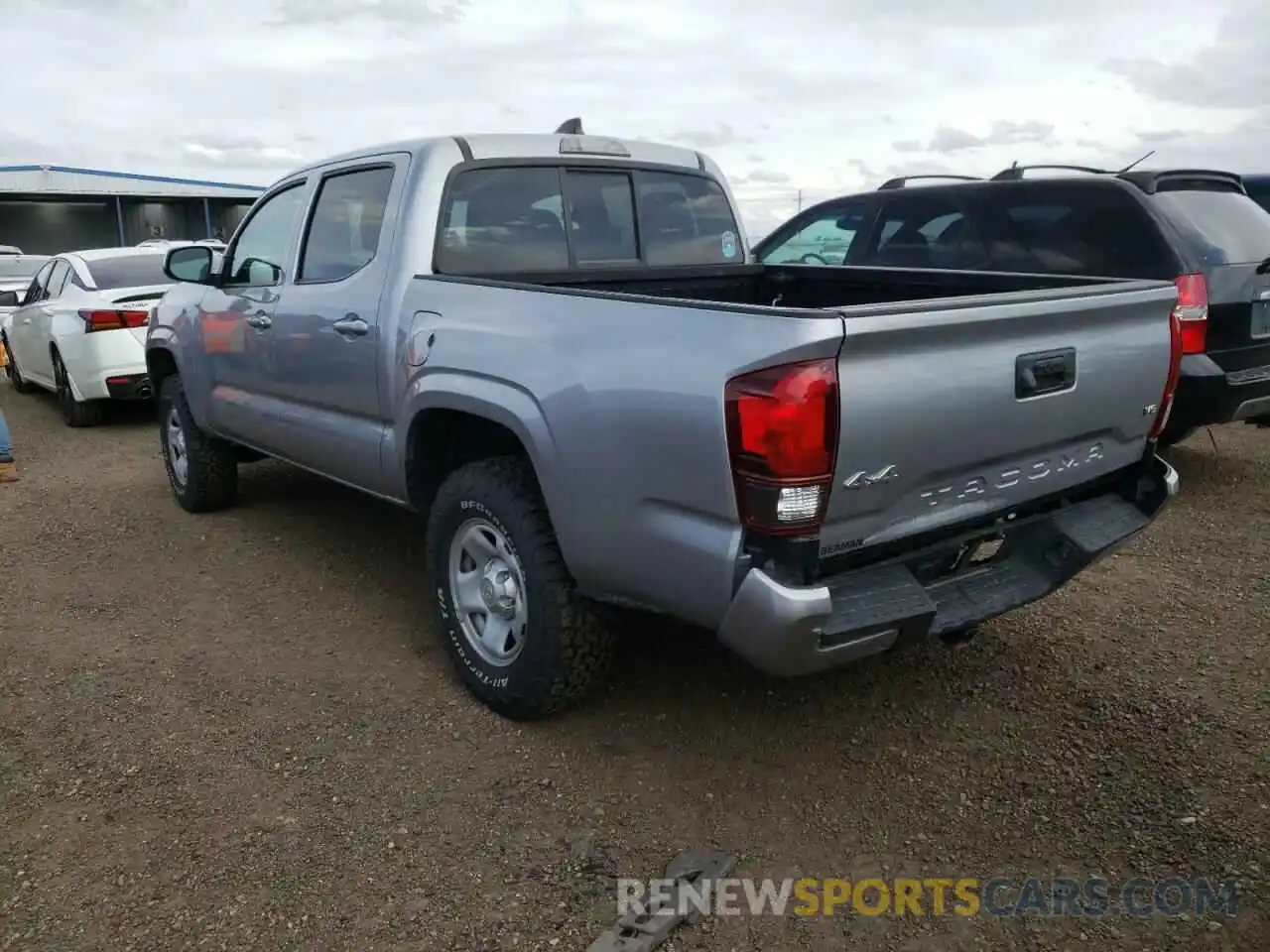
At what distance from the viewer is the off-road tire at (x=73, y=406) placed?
29.5 ft

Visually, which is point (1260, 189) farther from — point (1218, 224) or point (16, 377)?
point (16, 377)

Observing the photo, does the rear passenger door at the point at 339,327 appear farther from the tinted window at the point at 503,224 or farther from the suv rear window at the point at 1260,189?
the suv rear window at the point at 1260,189

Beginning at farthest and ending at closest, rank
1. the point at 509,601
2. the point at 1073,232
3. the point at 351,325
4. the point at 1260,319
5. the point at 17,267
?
the point at 17,267, the point at 1073,232, the point at 1260,319, the point at 351,325, the point at 509,601

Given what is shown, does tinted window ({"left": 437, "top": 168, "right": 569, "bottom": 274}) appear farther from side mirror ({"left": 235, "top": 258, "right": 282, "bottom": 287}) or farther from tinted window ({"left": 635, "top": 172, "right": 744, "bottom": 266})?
side mirror ({"left": 235, "top": 258, "right": 282, "bottom": 287})

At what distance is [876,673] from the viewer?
12.4 feet

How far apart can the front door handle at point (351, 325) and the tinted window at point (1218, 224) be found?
4.49 m

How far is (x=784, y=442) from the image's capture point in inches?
93.4

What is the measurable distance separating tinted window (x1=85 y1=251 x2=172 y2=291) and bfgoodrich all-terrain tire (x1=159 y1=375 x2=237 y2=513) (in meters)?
3.48

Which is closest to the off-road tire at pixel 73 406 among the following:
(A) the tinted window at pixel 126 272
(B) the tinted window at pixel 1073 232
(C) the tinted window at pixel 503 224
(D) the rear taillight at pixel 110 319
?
(D) the rear taillight at pixel 110 319

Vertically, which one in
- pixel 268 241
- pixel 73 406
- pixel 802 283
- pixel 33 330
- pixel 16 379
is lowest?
pixel 16 379

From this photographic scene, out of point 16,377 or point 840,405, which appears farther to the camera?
point 16,377

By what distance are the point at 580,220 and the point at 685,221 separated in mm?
633

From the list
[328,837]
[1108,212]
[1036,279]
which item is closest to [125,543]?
[328,837]

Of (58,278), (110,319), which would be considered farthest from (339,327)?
(58,278)
